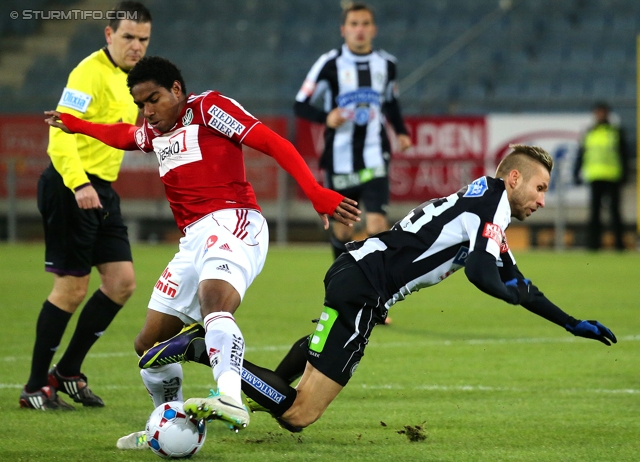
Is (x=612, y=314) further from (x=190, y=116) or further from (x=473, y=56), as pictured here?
(x=473, y=56)

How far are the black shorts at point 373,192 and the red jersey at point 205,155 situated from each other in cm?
430

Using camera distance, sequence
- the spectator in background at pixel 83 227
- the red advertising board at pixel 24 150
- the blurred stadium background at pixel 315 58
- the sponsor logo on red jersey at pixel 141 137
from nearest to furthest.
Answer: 1. the sponsor logo on red jersey at pixel 141 137
2. the spectator in background at pixel 83 227
3. the blurred stadium background at pixel 315 58
4. the red advertising board at pixel 24 150

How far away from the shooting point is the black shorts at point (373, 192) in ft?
29.8

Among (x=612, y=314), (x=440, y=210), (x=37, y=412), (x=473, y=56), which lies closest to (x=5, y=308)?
(x=37, y=412)

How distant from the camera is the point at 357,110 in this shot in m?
9.43

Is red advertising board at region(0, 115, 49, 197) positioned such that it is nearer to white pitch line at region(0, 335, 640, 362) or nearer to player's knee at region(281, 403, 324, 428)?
white pitch line at region(0, 335, 640, 362)

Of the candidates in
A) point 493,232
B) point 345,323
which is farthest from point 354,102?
point 493,232

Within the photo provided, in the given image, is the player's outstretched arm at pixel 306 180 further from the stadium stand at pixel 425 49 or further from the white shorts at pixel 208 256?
the stadium stand at pixel 425 49

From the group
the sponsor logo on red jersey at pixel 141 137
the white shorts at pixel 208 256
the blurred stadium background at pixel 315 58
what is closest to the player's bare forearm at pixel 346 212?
the white shorts at pixel 208 256

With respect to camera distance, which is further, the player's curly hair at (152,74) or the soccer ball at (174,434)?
the player's curly hair at (152,74)

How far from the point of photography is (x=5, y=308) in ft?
32.3

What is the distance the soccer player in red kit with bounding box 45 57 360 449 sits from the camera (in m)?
4.57

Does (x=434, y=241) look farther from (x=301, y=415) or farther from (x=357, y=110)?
(x=357, y=110)

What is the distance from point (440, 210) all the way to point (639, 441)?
1.35 metres
